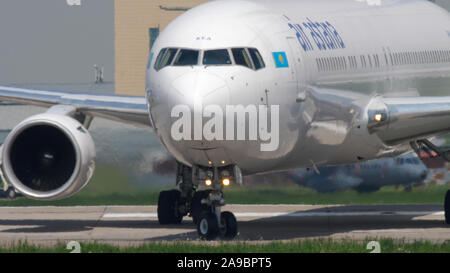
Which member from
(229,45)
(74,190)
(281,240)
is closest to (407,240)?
(281,240)

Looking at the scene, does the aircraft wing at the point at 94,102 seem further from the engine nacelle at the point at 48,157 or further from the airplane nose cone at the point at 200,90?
the airplane nose cone at the point at 200,90

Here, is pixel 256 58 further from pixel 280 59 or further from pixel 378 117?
pixel 378 117

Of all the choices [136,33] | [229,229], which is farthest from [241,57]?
[136,33]

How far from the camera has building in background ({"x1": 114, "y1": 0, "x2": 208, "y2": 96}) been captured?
54344mm

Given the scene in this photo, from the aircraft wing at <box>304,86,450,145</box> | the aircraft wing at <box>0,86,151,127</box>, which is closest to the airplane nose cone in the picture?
the aircraft wing at <box>304,86,450,145</box>

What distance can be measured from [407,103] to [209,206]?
473 centimetres

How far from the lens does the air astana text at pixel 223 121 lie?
2206 cm

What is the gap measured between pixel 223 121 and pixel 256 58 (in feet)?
4.68

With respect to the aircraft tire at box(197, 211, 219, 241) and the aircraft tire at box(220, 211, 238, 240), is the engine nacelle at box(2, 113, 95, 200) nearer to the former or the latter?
the aircraft tire at box(197, 211, 219, 241)

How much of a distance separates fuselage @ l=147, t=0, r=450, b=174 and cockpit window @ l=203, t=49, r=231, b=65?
0.6 inches

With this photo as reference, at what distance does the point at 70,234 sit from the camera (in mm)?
26266

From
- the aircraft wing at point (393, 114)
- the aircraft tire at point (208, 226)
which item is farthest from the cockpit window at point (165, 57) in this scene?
the aircraft wing at point (393, 114)

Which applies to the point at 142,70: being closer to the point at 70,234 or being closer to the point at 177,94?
the point at 70,234

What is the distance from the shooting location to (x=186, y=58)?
75.4ft
